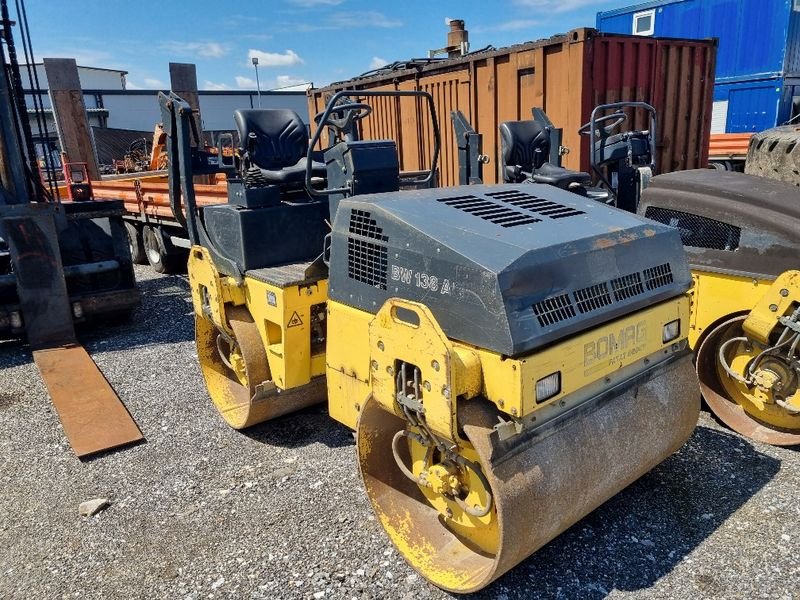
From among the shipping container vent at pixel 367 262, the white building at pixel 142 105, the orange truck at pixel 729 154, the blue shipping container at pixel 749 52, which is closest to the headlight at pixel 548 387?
the shipping container vent at pixel 367 262

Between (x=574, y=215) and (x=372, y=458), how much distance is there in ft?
4.66

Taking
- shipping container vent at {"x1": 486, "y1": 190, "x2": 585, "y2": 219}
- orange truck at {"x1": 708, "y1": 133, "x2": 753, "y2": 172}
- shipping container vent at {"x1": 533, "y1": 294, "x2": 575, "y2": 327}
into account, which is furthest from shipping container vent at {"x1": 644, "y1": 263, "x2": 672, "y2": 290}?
orange truck at {"x1": 708, "y1": 133, "x2": 753, "y2": 172}

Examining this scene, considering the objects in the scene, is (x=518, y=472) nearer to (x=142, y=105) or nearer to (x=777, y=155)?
(x=777, y=155)

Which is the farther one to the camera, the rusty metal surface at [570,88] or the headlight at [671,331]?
the rusty metal surface at [570,88]

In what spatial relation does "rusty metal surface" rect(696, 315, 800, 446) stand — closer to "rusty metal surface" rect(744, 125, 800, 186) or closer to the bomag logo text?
the bomag logo text

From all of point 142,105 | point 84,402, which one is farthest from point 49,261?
point 142,105

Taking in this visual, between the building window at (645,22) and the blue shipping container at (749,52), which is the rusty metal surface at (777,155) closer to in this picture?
the blue shipping container at (749,52)

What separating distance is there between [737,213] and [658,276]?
1.27m

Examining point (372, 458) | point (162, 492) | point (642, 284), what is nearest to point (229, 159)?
point (162, 492)

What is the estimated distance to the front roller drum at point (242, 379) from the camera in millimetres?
3807

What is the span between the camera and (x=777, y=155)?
16.2ft

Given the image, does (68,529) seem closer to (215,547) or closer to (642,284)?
(215,547)

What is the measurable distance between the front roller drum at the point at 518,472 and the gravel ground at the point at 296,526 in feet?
0.61

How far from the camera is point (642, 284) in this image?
2.69 m
